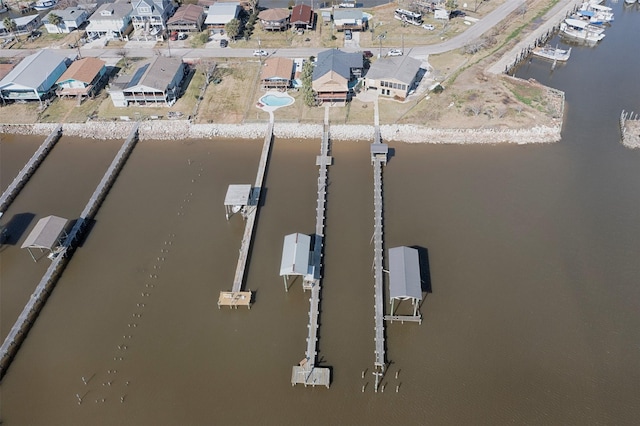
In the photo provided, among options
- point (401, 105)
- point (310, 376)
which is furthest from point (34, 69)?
point (310, 376)

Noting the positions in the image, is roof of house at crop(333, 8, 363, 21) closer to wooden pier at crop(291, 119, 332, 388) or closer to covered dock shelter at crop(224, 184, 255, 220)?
wooden pier at crop(291, 119, 332, 388)

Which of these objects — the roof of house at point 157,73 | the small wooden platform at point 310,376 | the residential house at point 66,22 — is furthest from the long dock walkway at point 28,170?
the small wooden platform at point 310,376

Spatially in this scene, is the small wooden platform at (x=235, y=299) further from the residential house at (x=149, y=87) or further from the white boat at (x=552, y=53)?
the white boat at (x=552, y=53)

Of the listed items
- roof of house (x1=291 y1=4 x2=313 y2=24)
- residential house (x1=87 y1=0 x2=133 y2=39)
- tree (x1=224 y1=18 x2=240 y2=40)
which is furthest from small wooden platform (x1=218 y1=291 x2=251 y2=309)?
residential house (x1=87 y1=0 x2=133 y2=39)

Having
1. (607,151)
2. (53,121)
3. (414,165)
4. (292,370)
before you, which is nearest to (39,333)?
(292,370)

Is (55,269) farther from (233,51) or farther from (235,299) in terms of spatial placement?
(233,51)

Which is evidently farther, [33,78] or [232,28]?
[232,28]
